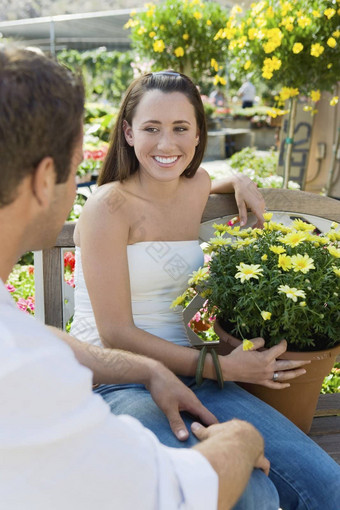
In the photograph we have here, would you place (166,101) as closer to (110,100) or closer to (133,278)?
(133,278)

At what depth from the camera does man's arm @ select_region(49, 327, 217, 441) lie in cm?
130

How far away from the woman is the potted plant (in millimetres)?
53

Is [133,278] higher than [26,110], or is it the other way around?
[26,110]

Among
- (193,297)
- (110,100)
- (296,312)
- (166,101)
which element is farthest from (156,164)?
(110,100)

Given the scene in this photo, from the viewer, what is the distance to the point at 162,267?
5.60ft

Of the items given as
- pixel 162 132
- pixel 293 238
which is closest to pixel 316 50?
pixel 162 132

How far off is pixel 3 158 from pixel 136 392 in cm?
86

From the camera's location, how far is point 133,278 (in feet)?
5.54

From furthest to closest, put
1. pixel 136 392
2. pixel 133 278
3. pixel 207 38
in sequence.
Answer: pixel 207 38
pixel 133 278
pixel 136 392

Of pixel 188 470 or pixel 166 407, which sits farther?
pixel 166 407

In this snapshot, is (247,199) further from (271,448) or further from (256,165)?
(256,165)

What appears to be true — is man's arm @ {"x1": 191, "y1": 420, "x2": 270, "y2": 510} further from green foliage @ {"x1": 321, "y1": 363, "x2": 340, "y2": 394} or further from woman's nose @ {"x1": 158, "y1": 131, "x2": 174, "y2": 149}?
green foliage @ {"x1": 321, "y1": 363, "x2": 340, "y2": 394}

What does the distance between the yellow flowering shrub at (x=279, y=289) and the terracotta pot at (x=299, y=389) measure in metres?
0.03

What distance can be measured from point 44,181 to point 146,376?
0.69 m
